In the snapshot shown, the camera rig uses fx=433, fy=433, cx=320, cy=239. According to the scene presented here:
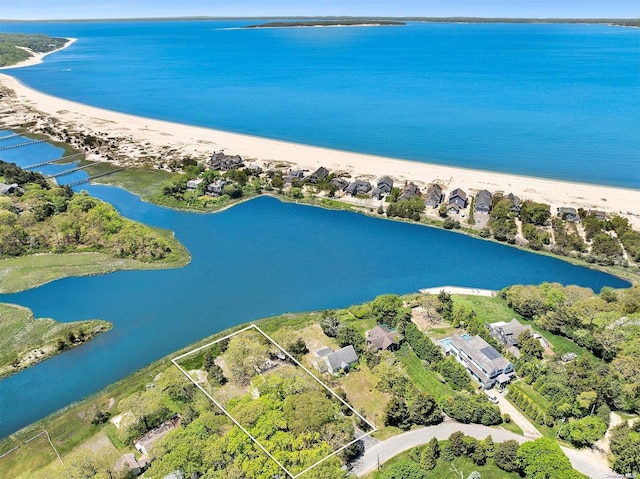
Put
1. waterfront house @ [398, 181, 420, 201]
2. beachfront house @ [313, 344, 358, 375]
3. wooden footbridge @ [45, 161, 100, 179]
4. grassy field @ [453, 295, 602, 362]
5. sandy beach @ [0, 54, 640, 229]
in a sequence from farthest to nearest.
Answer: wooden footbridge @ [45, 161, 100, 179], sandy beach @ [0, 54, 640, 229], waterfront house @ [398, 181, 420, 201], grassy field @ [453, 295, 602, 362], beachfront house @ [313, 344, 358, 375]

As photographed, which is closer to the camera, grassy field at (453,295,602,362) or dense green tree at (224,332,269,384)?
dense green tree at (224,332,269,384)

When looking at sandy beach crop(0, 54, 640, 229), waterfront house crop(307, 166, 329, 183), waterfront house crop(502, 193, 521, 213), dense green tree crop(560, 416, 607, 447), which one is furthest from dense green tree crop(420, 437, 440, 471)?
waterfront house crop(307, 166, 329, 183)

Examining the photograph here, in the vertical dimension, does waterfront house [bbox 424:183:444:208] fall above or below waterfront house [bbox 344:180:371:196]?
above

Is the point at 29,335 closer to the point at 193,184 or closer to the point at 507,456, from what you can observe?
the point at 193,184

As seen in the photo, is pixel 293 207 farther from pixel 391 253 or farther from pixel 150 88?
pixel 150 88

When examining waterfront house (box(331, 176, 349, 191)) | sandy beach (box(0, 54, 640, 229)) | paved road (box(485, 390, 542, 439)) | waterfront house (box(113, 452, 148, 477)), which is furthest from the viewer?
waterfront house (box(331, 176, 349, 191))

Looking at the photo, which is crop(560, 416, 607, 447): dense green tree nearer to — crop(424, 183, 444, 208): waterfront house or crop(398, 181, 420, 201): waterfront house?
crop(424, 183, 444, 208): waterfront house

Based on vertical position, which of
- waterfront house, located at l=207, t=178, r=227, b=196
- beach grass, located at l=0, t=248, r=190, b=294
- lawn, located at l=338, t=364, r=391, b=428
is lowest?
beach grass, located at l=0, t=248, r=190, b=294

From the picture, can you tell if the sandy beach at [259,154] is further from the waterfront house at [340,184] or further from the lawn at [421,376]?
the lawn at [421,376]
